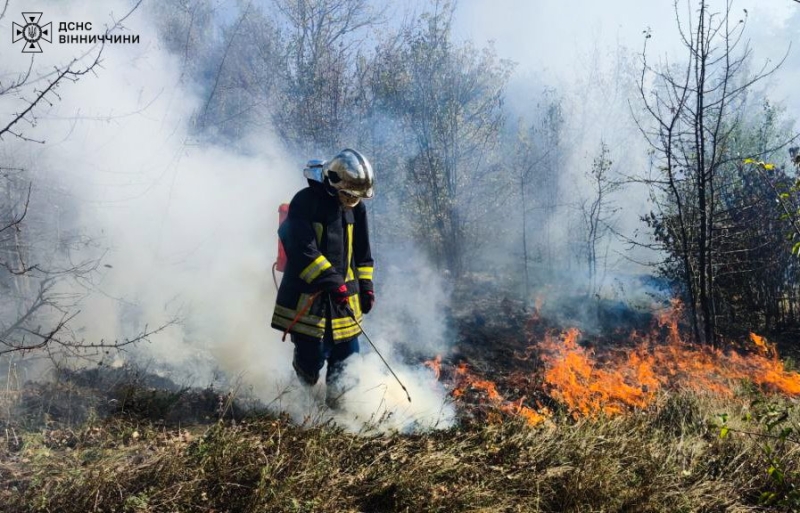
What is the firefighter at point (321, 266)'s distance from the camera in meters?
3.69

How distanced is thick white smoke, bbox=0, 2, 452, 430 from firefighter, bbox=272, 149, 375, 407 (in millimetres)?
391

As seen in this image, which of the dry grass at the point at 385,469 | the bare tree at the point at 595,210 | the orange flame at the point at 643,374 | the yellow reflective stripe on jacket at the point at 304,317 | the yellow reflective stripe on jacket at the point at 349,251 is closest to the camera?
the dry grass at the point at 385,469

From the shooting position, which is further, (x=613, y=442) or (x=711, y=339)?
(x=711, y=339)

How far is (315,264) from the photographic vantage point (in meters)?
3.62

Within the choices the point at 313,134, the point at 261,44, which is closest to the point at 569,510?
the point at 313,134

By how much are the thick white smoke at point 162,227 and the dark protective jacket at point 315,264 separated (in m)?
0.56

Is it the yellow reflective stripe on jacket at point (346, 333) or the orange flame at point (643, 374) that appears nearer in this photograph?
the yellow reflective stripe on jacket at point (346, 333)

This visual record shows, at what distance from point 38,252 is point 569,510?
216 inches

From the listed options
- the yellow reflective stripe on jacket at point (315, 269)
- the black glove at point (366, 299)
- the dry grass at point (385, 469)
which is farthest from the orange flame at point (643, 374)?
the yellow reflective stripe on jacket at point (315, 269)

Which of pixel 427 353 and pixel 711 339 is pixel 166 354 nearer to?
pixel 427 353

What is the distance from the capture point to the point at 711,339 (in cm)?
648

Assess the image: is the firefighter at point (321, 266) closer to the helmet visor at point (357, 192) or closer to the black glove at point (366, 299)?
the helmet visor at point (357, 192)

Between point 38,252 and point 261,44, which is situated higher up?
point 261,44

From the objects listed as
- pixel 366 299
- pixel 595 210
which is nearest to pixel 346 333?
pixel 366 299
